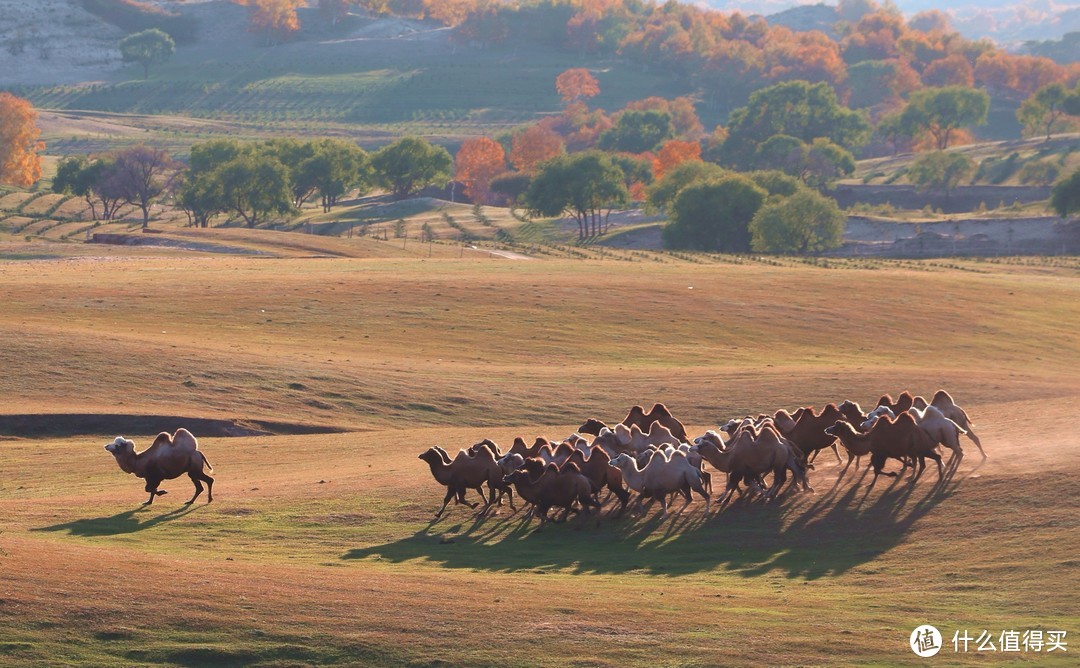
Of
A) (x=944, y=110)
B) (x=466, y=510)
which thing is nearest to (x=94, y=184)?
(x=944, y=110)

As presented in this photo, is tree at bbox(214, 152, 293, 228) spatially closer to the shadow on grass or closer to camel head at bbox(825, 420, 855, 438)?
the shadow on grass

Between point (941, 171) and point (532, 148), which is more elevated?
point (532, 148)

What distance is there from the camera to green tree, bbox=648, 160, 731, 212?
5394 inches

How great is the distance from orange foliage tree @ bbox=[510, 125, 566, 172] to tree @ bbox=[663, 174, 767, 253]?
6430cm

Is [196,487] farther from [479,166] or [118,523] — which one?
[479,166]

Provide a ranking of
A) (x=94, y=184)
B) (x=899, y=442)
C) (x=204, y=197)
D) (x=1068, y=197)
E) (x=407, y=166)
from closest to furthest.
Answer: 1. (x=899, y=442)
2. (x=1068, y=197)
3. (x=204, y=197)
4. (x=94, y=184)
5. (x=407, y=166)

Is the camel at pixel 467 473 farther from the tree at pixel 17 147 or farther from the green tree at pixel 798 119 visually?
the green tree at pixel 798 119

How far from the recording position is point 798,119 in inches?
7411

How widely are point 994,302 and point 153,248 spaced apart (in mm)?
50456

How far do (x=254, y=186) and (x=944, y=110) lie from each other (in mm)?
106693

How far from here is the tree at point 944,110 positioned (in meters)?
189

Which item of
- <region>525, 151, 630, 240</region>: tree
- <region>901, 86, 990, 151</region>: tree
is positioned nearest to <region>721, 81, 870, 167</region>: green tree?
<region>901, 86, 990, 151</region>: tree

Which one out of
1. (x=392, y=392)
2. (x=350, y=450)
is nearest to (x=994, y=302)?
(x=392, y=392)

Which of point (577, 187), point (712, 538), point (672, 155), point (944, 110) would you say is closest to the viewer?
point (712, 538)
